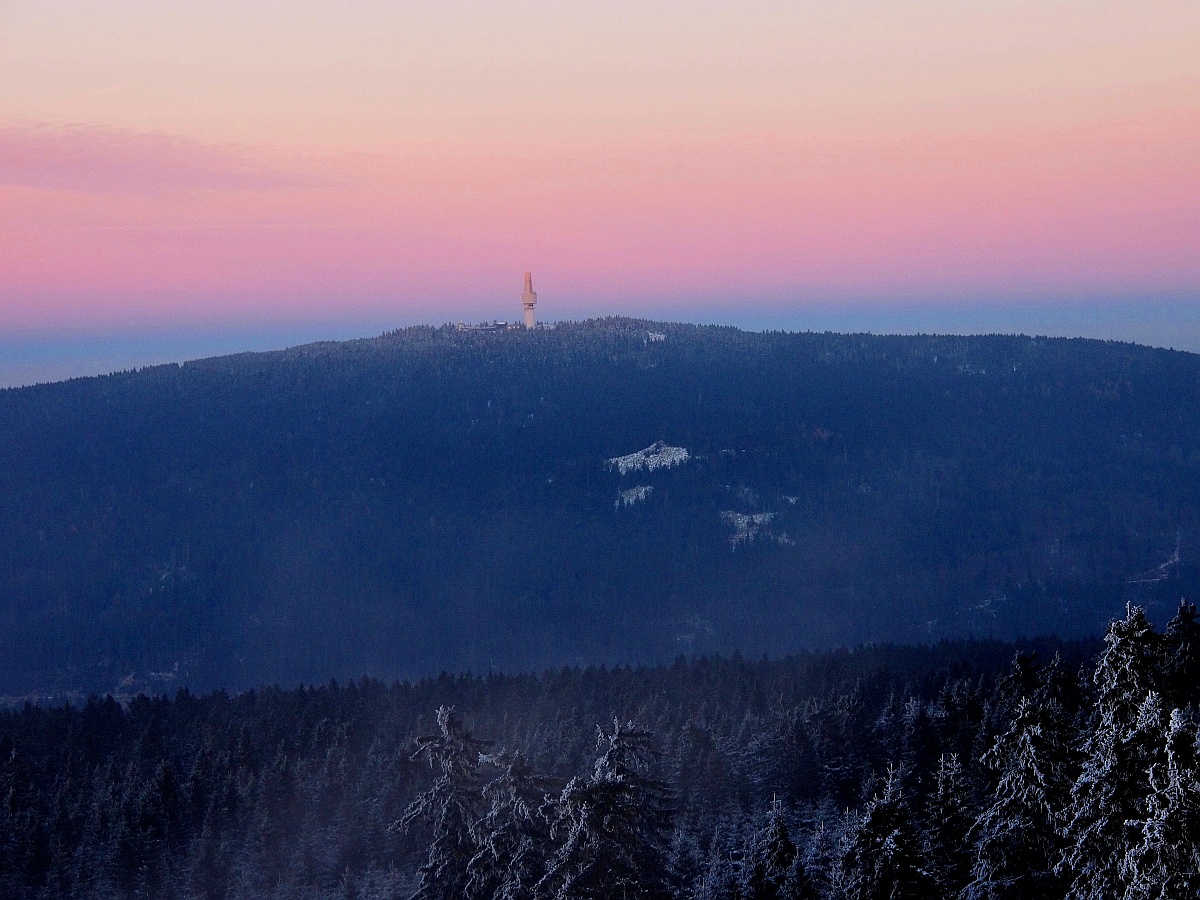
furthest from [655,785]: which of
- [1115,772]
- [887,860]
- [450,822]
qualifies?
[1115,772]

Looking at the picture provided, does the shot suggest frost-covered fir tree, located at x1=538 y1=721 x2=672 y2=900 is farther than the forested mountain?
Yes

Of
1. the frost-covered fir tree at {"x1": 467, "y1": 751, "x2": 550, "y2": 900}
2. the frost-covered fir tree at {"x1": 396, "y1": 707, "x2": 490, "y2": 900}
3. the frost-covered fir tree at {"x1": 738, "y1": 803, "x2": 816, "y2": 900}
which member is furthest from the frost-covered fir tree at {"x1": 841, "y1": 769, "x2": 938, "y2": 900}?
the frost-covered fir tree at {"x1": 396, "y1": 707, "x2": 490, "y2": 900}

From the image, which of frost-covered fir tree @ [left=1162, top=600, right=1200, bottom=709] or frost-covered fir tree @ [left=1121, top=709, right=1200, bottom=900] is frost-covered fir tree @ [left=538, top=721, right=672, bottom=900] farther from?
frost-covered fir tree @ [left=1162, top=600, right=1200, bottom=709]

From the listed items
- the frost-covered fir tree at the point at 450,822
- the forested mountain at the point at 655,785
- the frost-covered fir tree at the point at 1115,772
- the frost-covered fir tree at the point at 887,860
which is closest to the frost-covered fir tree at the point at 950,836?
the forested mountain at the point at 655,785

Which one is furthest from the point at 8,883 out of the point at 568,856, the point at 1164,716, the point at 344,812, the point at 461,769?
the point at 1164,716

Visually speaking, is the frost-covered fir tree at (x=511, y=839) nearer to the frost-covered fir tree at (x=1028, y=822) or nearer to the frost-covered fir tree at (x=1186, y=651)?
the frost-covered fir tree at (x=1028, y=822)

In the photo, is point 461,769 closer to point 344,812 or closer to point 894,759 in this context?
point 894,759
